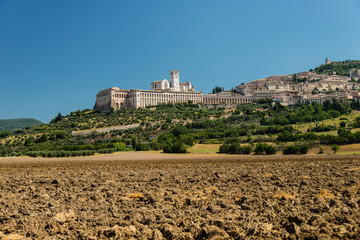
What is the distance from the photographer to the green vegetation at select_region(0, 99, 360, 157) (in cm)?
5378

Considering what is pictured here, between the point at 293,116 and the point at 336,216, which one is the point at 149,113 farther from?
the point at 336,216

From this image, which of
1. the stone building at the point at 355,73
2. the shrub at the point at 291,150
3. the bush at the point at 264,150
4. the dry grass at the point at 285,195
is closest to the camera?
the dry grass at the point at 285,195

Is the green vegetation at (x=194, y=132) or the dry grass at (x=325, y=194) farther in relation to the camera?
the green vegetation at (x=194, y=132)

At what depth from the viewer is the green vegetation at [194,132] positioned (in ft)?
176

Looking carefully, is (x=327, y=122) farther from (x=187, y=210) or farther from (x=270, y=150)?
(x=187, y=210)

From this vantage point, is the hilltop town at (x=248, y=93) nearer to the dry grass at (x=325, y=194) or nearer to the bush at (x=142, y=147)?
the bush at (x=142, y=147)

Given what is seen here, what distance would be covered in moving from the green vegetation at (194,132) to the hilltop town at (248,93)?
11.1 metres

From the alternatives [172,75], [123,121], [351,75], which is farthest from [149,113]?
[351,75]

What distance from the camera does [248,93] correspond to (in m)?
141

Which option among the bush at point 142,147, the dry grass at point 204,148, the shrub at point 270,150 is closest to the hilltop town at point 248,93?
the bush at point 142,147

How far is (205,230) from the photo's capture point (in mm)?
8180

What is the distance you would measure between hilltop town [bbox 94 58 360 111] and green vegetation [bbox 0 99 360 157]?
1112cm

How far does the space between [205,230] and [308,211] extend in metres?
3.64

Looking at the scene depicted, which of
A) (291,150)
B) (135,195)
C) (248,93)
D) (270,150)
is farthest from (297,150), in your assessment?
(248,93)
